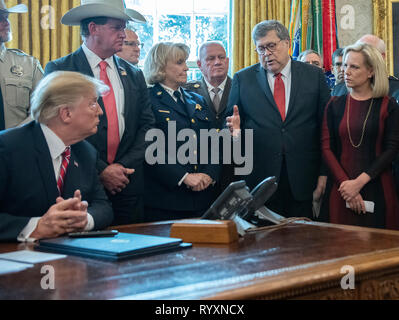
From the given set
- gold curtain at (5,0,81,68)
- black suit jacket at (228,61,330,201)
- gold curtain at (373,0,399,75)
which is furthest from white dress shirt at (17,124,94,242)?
gold curtain at (373,0,399,75)

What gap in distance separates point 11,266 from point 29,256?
15 cm

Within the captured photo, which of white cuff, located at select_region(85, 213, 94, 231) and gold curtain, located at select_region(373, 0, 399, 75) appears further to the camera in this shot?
gold curtain, located at select_region(373, 0, 399, 75)

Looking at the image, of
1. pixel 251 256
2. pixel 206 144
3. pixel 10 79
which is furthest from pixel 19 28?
pixel 251 256

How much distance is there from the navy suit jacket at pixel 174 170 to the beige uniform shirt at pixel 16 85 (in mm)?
816

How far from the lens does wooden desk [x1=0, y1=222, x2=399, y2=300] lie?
1.29 metres

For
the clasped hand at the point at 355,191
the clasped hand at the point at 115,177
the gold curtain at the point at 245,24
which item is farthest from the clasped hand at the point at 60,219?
the gold curtain at the point at 245,24

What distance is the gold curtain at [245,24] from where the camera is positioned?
6.33 m

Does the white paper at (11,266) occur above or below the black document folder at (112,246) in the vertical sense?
below

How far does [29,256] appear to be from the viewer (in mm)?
1725

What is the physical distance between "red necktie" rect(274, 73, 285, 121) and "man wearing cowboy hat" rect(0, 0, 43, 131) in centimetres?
163

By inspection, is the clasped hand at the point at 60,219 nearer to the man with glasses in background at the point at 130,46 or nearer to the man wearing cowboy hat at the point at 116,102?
the man wearing cowboy hat at the point at 116,102

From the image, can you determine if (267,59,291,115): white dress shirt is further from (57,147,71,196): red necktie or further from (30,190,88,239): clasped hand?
(30,190,88,239): clasped hand

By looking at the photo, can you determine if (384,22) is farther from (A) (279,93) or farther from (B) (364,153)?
(B) (364,153)

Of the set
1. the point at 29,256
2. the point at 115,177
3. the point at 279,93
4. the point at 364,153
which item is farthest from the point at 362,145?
the point at 29,256
